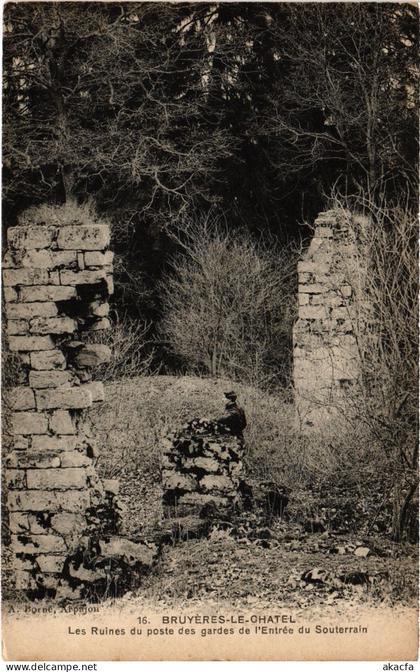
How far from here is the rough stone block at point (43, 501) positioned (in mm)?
5578

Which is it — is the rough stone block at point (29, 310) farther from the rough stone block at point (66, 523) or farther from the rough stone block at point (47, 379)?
the rough stone block at point (66, 523)

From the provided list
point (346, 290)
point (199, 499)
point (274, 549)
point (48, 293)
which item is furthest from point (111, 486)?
point (346, 290)

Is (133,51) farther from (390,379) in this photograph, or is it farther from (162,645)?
(162,645)

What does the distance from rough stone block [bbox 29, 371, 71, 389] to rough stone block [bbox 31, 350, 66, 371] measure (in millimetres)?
39

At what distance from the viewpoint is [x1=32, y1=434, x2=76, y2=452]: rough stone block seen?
221 inches

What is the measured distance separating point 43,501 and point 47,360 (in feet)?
3.51

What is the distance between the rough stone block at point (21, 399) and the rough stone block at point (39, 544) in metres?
0.98

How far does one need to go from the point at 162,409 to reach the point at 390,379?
14.3ft

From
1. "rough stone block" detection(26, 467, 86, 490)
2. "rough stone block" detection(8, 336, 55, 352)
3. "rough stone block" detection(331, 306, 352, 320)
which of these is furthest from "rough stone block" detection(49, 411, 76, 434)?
"rough stone block" detection(331, 306, 352, 320)

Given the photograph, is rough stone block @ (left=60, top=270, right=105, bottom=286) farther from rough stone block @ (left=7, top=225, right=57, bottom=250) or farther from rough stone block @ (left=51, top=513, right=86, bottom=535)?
rough stone block @ (left=51, top=513, right=86, bottom=535)

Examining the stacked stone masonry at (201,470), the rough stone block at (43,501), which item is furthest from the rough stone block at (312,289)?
the rough stone block at (43,501)

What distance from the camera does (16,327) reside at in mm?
5562

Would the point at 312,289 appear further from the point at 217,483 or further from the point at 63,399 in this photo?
the point at 63,399

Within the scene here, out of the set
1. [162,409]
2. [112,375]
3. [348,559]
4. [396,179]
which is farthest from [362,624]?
[396,179]
